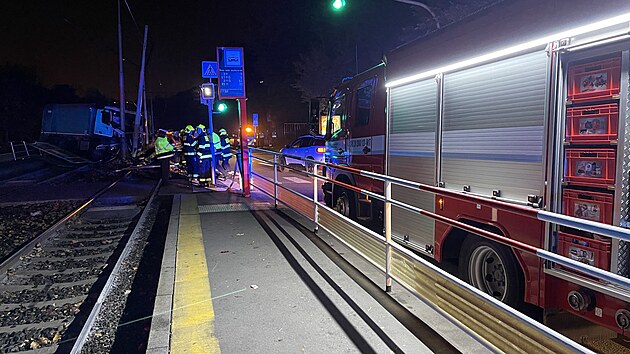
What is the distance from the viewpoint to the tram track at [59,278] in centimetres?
443

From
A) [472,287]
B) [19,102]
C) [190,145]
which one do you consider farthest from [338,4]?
[19,102]

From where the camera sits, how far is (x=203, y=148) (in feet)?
45.3

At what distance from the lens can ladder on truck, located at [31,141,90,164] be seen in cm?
2402

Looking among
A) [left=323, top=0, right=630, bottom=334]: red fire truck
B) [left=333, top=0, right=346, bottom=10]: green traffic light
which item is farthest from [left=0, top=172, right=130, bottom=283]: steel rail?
[left=333, top=0, right=346, bottom=10]: green traffic light

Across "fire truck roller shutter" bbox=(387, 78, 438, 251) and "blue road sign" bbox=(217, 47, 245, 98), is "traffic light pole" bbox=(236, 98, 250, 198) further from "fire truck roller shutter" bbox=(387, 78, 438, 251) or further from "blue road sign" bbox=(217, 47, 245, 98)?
"fire truck roller shutter" bbox=(387, 78, 438, 251)

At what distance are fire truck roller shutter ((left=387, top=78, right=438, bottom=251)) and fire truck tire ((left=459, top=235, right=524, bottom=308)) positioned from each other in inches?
22.8

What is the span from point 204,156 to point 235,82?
3.22 meters

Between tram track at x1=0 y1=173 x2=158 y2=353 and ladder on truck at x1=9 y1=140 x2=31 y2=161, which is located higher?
ladder on truck at x1=9 y1=140 x2=31 y2=161

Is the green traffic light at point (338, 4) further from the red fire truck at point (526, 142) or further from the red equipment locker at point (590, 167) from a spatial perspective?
the red equipment locker at point (590, 167)

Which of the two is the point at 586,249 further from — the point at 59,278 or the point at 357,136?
the point at 59,278

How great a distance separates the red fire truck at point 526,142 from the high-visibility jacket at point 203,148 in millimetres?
8819

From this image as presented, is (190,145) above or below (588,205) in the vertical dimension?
above

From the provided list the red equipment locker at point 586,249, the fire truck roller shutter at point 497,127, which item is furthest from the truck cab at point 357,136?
the red equipment locker at point 586,249

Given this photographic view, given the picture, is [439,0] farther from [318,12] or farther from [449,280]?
[449,280]
